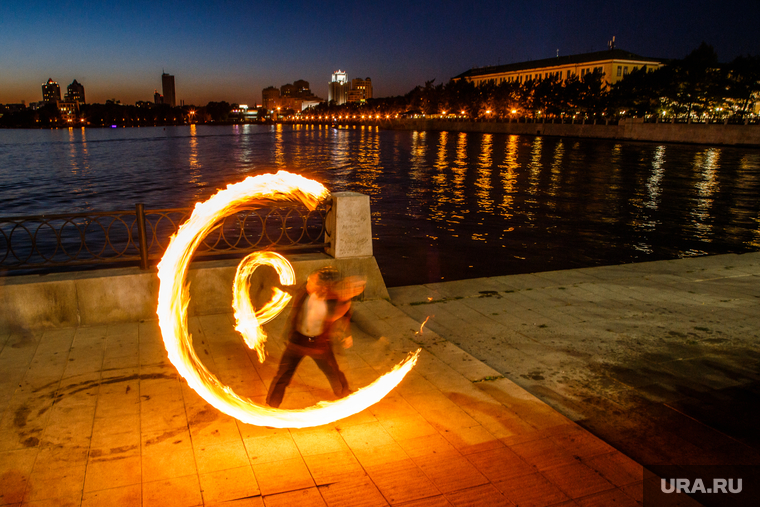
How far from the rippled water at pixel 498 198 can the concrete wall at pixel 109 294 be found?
5.70 meters

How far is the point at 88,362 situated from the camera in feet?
20.5

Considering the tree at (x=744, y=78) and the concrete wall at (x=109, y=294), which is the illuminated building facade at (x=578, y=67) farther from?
the concrete wall at (x=109, y=294)

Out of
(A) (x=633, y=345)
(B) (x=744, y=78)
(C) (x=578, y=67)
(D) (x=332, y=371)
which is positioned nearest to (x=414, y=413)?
(D) (x=332, y=371)

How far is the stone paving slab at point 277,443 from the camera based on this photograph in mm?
4109

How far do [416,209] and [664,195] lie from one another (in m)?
14.9

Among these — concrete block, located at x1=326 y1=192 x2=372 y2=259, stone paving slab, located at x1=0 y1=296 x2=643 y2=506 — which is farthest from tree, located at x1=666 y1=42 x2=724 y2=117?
stone paving slab, located at x1=0 y1=296 x2=643 y2=506

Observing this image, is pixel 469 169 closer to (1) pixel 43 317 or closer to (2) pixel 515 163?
(2) pixel 515 163

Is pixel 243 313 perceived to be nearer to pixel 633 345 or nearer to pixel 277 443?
pixel 277 443

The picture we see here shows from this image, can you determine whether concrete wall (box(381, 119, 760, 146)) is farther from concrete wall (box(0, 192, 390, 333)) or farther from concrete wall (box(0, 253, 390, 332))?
concrete wall (box(0, 253, 390, 332))

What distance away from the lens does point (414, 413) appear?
530cm

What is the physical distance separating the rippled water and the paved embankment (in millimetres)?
4584

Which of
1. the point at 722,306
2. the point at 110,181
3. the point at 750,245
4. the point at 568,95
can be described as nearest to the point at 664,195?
the point at 750,245

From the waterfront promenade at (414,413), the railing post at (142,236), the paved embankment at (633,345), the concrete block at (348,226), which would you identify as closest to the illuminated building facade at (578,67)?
the paved embankment at (633,345)

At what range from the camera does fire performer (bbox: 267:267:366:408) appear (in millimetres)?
4992
